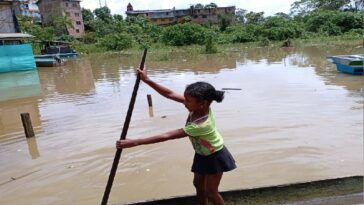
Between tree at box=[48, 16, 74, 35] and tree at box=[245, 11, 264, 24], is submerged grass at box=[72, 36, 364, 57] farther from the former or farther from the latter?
tree at box=[245, 11, 264, 24]

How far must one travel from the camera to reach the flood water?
5695mm

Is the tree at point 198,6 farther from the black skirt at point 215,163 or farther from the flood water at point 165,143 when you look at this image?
the black skirt at point 215,163

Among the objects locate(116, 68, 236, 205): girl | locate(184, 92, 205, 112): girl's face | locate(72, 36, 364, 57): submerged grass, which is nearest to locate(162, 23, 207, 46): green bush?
locate(72, 36, 364, 57): submerged grass

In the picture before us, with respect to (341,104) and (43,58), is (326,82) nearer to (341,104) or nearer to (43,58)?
(341,104)

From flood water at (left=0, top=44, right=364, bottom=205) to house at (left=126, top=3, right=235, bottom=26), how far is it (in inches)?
1987

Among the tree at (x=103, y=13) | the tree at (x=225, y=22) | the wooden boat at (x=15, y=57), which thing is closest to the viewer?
the wooden boat at (x=15, y=57)

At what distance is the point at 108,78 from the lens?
19.3 m

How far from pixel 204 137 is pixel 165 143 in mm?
4505

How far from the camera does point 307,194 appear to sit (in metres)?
4.11

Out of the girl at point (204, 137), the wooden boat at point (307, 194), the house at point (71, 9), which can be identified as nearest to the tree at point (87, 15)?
the house at point (71, 9)

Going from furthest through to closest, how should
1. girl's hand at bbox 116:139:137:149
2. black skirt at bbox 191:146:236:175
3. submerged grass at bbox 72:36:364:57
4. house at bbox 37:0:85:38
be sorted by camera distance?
1. house at bbox 37:0:85:38
2. submerged grass at bbox 72:36:364:57
3. black skirt at bbox 191:146:236:175
4. girl's hand at bbox 116:139:137:149

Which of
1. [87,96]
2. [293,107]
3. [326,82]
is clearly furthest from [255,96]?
[87,96]

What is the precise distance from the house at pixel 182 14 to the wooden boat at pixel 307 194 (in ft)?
195

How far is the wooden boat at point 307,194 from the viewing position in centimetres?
403
